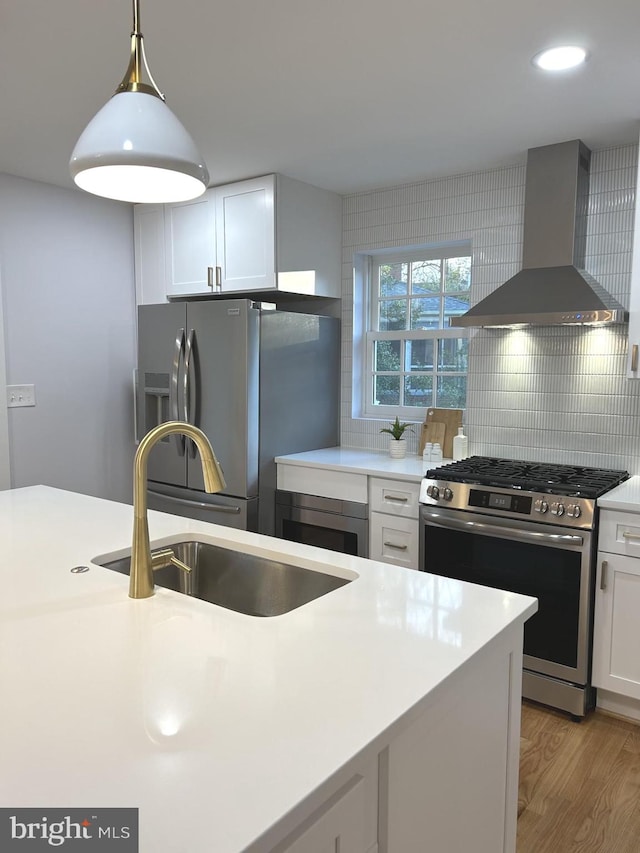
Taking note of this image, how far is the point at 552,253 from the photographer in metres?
2.95

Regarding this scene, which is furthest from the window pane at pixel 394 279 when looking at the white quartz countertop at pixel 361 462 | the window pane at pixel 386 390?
the white quartz countertop at pixel 361 462

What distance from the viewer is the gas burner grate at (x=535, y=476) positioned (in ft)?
8.46

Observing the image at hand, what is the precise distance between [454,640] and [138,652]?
0.58 meters

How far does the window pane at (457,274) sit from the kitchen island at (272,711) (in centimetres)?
232

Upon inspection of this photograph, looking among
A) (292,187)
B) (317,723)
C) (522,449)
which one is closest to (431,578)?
(317,723)

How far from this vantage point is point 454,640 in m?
1.22

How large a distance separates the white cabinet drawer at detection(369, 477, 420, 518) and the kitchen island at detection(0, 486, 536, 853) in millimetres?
1386

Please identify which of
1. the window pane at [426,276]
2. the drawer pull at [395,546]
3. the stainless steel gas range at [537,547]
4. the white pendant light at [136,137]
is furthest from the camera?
the window pane at [426,276]

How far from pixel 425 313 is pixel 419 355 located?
0.79 feet

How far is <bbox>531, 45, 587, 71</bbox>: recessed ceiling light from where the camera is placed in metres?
2.04

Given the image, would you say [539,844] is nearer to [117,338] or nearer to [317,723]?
[317,723]

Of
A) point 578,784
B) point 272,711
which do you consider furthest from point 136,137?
point 578,784

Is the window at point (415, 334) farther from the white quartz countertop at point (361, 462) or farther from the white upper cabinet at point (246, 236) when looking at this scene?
the white upper cabinet at point (246, 236)

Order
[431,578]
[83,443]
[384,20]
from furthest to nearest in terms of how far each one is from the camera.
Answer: [83,443], [384,20], [431,578]
